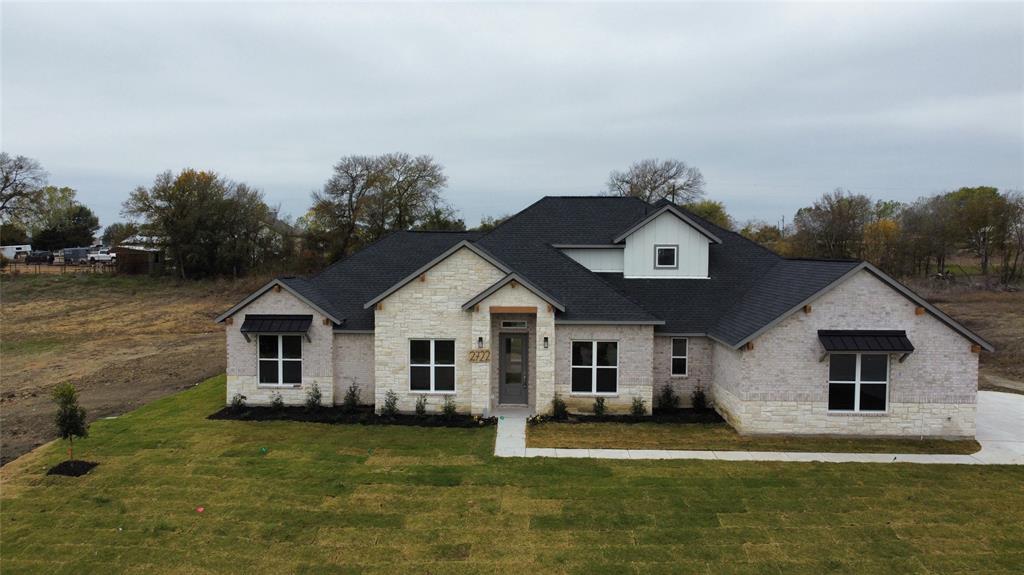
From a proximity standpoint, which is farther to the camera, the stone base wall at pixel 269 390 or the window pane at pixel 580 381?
the stone base wall at pixel 269 390

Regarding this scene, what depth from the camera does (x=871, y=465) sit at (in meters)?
13.3

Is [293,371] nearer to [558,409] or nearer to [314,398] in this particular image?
[314,398]

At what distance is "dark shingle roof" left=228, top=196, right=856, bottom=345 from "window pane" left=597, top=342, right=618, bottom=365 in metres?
0.88

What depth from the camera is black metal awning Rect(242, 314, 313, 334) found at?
1709 centimetres

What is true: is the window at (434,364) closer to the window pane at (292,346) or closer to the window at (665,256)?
the window pane at (292,346)

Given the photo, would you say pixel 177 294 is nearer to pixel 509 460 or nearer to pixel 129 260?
pixel 129 260

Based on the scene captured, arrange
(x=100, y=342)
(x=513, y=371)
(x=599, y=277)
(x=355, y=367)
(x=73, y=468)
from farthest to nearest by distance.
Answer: (x=100, y=342)
(x=599, y=277)
(x=355, y=367)
(x=513, y=371)
(x=73, y=468)

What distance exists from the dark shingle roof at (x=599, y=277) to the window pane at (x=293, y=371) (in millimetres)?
1918

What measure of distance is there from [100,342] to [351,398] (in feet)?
80.7

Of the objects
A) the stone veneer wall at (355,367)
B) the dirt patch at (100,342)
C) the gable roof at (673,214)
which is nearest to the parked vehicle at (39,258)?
the dirt patch at (100,342)

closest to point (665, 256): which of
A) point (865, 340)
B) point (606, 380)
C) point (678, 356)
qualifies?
point (678, 356)

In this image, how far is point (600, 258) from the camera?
2039 centimetres

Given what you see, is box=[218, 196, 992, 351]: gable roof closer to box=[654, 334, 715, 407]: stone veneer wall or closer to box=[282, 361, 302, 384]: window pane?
box=[654, 334, 715, 407]: stone veneer wall

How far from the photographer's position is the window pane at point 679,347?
18.1 meters
